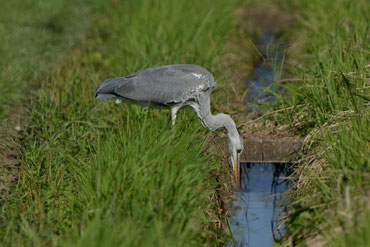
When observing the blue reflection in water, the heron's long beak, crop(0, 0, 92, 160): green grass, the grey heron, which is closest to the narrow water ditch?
the blue reflection in water

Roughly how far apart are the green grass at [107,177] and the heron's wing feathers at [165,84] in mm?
252

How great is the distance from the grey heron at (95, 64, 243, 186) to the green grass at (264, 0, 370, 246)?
0.88 meters

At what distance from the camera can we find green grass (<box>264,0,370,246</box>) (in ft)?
13.6

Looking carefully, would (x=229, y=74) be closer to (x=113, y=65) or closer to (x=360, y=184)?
(x=113, y=65)

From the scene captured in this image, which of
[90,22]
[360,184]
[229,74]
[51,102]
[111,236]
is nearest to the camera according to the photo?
[111,236]

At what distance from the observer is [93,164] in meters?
5.11

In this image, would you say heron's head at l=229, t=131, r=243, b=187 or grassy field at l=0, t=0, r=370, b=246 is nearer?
grassy field at l=0, t=0, r=370, b=246

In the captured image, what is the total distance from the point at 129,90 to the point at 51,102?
1282 mm

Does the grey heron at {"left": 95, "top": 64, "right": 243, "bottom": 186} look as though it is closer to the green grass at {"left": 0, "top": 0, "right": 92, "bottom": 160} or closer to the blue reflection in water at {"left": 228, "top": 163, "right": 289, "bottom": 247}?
the blue reflection in water at {"left": 228, "top": 163, "right": 289, "bottom": 247}

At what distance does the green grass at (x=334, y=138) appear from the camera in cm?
415

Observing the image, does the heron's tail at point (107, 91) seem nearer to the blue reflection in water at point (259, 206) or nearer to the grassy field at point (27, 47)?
the grassy field at point (27, 47)

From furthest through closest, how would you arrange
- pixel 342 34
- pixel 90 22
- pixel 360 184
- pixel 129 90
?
pixel 90 22, pixel 342 34, pixel 129 90, pixel 360 184

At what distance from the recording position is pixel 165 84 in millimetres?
6277

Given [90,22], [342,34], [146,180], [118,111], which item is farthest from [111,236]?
[90,22]
